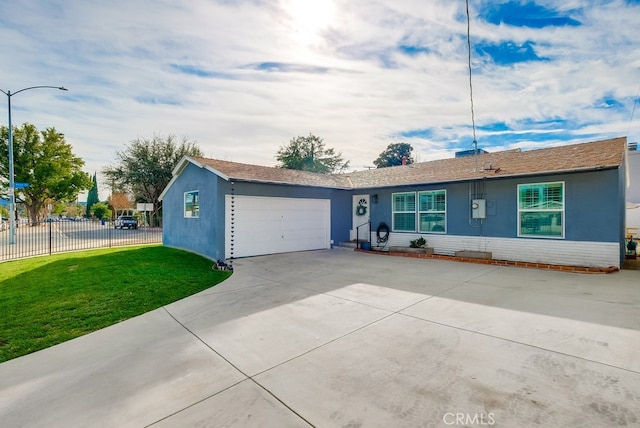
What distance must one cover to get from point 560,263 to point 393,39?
752cm

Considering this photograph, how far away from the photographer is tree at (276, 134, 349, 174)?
3194cm

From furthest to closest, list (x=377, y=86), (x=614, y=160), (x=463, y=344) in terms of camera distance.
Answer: (x=377, y=86), (x=614, y=160), (x=463, y=344)

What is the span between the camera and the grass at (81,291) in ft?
13.7

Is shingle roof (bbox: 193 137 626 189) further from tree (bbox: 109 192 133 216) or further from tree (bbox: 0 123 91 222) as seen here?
tree (bbox: 109 192 133 216)

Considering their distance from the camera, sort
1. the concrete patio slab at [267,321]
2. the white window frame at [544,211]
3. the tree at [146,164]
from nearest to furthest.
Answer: the concrete patio slab at [267,321] → the white window frame at [544,211] → the tree at [146,164]

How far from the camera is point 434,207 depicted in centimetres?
1084

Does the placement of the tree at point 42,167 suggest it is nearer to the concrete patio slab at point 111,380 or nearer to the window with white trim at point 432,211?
the concrete patio slab at point 111,380

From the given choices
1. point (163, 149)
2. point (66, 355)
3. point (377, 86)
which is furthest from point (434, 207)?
point (163, 149)

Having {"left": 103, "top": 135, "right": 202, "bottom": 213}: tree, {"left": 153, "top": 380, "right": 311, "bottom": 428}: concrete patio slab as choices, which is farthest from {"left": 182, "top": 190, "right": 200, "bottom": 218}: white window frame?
{"left": 103, "top": 135, "right": 202, "bottom": 213}: tree

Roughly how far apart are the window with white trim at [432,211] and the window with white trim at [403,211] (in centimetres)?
27

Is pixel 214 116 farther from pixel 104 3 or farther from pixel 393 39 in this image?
pixel 393 39

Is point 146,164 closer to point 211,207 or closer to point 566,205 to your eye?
point 211,207

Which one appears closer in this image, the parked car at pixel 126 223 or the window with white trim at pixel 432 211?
the window with white trim at pixel 432 211

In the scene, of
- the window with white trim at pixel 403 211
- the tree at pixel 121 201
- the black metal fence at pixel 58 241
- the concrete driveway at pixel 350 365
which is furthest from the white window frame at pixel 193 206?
the tree at pixel 121 201
